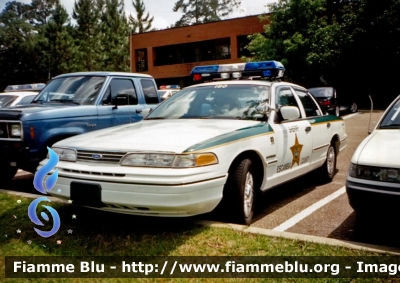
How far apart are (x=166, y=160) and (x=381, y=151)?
78.8 inches

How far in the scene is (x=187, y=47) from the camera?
38562 mm

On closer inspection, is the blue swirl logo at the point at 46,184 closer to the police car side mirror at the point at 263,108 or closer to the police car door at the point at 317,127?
the police car side mirror at the point at 263,108

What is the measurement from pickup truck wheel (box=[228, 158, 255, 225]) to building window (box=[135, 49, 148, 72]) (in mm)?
37844

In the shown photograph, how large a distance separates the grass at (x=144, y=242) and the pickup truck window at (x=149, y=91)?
11.0 ft

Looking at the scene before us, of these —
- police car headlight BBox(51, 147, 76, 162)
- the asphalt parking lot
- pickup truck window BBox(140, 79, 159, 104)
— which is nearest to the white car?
the asphalt parking lot

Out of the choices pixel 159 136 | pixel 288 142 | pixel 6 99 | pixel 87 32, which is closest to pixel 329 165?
pixel 288 142

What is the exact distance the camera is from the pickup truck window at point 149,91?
7.39 m

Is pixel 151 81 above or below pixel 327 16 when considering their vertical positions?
below

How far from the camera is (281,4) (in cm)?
2486

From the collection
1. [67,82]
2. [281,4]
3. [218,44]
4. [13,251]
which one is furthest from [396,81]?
[13,251]

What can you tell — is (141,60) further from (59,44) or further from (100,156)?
(100,156)

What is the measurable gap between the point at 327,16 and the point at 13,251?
26821 mm

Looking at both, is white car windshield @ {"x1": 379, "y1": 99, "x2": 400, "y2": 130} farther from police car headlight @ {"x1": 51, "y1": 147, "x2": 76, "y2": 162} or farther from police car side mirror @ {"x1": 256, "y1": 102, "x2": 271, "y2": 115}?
police car headlight @ {"x1": 51, "y1": 147, "x2": 76, "y2": 162}

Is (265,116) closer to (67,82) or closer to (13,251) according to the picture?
(13,251)
